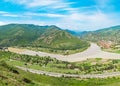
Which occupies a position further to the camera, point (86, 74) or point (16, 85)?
point (86, 74)

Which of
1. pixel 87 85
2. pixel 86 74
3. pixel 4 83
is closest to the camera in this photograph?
pixel 4 83

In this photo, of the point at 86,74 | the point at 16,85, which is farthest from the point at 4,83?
the point at 86,74

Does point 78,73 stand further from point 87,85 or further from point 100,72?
point 87,85

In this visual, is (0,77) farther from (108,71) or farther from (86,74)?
(108,71)

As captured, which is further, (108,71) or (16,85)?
(108,71)

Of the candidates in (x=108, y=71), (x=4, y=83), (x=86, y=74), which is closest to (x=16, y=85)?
(x=4, y=83)

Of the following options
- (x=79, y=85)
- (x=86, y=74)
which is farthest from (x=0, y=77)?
(x=86, y=74)

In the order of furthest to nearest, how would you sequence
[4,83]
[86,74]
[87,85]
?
1. [86,74]
2. [87,85]
3. [4,83]

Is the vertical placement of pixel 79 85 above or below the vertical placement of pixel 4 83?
below

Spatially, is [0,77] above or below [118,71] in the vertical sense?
above
